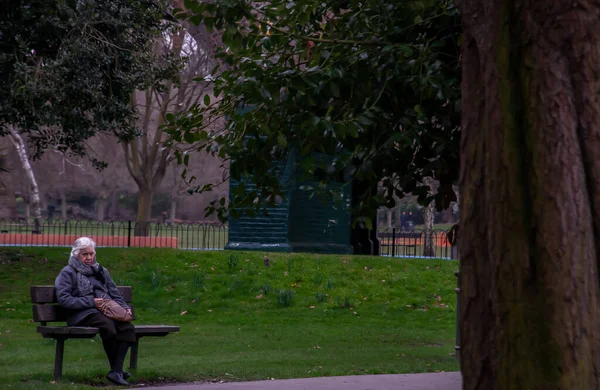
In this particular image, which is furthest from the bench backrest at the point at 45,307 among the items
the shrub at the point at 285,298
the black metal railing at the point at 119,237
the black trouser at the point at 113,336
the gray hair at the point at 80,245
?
the black metal railing at the point at 119,237

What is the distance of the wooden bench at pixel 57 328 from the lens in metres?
8.68

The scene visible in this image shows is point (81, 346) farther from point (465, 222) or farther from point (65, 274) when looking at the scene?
point (465, 222)

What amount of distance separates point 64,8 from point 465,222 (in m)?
14.3

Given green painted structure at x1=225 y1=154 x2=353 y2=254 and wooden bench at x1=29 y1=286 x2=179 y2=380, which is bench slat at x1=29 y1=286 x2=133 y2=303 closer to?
wooden bench at x1=29 y1=286 x2=179 y2=380

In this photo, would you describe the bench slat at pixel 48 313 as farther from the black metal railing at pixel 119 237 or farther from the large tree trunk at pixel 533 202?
the black metal railing at pixel 119 237

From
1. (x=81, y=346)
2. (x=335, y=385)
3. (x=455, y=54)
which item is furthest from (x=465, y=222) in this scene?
(x=81, y=346)

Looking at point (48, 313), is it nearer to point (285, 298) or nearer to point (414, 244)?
point (285, 298)

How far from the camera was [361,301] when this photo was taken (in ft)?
56.0

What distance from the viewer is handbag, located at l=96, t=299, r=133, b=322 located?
877 centimetres

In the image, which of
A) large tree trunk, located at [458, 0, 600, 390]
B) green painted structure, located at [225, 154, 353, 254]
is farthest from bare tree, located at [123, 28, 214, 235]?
large tree trunk, located at [458, 0, 600, 390]

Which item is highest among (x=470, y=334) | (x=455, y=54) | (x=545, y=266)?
(x=455, y=54)

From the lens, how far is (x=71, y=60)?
17.0 m

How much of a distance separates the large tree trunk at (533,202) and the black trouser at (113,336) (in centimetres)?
537

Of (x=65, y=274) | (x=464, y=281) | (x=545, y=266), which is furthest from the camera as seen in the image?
(x=65, y=274)
